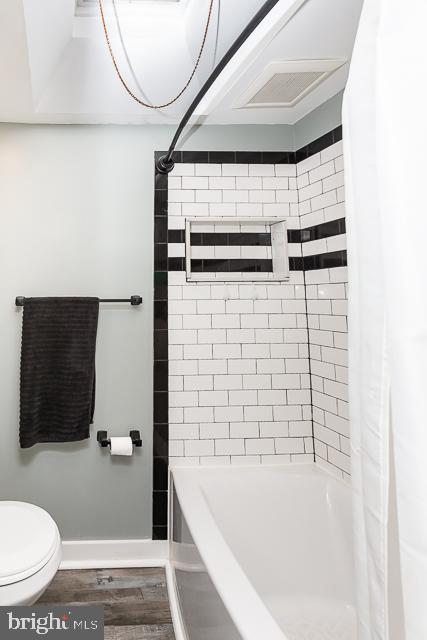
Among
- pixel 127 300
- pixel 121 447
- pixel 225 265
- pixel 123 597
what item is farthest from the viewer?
pixel 225 265

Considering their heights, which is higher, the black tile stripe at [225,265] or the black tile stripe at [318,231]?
the black tile stripe at [318,231]

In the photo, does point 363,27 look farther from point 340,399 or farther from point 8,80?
point 8,80

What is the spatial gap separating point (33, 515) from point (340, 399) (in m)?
1.44

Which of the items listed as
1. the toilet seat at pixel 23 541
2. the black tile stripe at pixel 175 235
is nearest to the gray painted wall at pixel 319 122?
the black tile stripe at pixel 175 235

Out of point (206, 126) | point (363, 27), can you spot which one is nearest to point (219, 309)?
point (206, 126)

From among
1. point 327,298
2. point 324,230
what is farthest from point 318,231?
point 327,298

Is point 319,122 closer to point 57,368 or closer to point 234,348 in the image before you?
point 234,348

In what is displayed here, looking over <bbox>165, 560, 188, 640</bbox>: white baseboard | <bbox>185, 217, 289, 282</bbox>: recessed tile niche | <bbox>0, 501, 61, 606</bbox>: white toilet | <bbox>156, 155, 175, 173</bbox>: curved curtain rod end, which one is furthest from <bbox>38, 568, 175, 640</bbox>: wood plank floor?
<bbox>156, 155, 175, 173</bbox>: curved curtain rod end

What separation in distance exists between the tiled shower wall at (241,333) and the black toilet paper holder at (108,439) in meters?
0.11

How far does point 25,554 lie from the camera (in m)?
1.39

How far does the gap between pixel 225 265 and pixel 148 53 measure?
3.58ft

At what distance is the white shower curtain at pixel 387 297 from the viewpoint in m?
0.56

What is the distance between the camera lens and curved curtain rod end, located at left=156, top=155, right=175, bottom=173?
7.30 feet

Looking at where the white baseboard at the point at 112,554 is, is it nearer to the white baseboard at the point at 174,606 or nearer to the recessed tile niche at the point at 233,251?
the white baseboard at the point at 174,606
